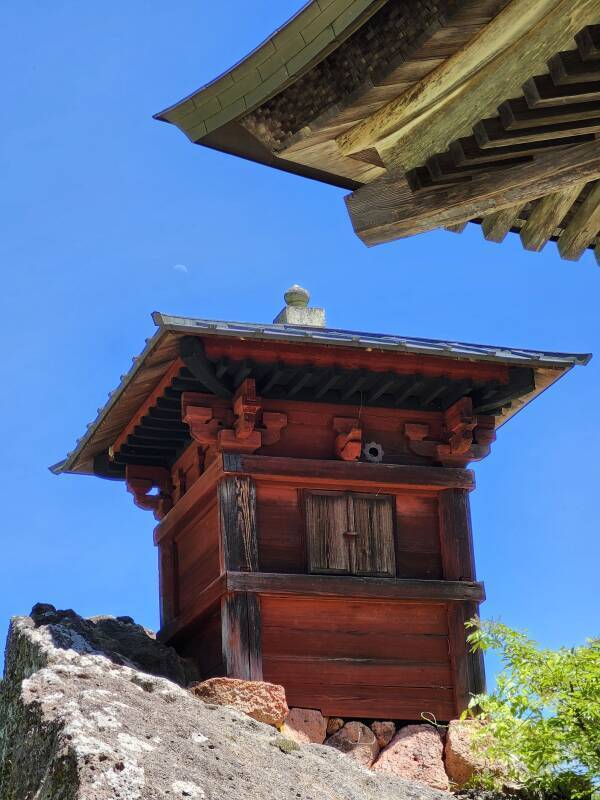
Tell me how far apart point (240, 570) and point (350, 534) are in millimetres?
1089

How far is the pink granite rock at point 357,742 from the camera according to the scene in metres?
10.4

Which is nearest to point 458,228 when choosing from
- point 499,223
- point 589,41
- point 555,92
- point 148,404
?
point 499,223

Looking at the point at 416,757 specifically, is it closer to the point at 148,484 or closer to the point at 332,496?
the point at 332,496

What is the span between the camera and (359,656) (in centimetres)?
1095

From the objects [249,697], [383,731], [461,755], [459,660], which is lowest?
[461,755]

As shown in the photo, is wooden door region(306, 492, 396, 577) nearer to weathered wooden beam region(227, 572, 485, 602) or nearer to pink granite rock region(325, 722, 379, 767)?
weathered wooden beam region(227, 572, 485, 602)

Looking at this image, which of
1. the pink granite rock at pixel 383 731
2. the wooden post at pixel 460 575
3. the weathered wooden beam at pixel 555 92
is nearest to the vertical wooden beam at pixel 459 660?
the wooden post at pixel 460 575

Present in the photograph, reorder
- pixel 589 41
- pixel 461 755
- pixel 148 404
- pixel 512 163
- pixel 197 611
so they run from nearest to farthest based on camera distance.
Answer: pixel 589 41 → pixel 512 163 → pixel 461 755 → pixel 197 611 → pixel 148 404

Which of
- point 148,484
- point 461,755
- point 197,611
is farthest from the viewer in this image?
point 148,484

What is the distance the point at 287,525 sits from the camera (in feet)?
36.7

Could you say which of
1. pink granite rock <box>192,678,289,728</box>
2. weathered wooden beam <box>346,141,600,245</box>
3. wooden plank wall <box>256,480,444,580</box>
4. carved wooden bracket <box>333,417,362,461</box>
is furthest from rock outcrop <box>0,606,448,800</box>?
weathered wooden beam <box>346,141,600,245</box>

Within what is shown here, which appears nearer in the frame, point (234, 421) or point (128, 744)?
point (128, 744)

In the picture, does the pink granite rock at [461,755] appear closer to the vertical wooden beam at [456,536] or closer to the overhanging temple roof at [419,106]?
the vertical wooden beam at [456,536]

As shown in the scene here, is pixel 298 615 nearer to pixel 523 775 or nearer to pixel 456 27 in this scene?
pixel 523 775
